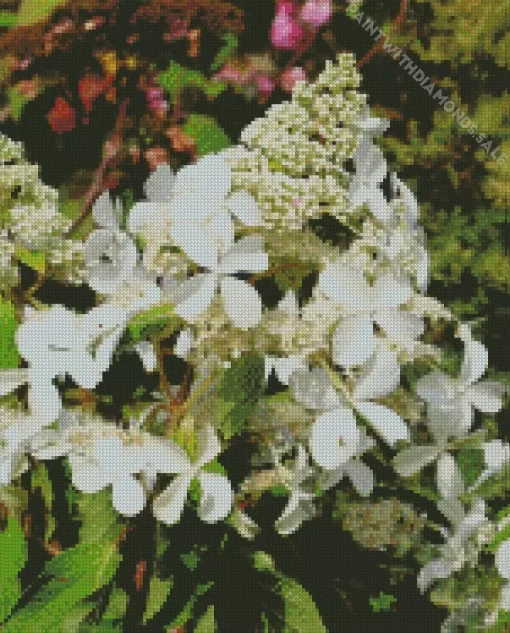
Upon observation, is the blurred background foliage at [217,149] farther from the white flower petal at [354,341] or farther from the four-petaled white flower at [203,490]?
the white flower petal at [354,341]

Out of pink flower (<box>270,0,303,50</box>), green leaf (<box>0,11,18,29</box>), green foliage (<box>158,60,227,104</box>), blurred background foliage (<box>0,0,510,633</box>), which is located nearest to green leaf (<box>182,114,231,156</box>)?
blurred background foliage (<box>0,0,510,633</box>)

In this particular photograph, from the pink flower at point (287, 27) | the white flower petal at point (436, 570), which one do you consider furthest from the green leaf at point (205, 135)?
the white flower petal at point (436, 570)

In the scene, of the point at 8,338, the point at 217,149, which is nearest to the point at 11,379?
the point at 8,338

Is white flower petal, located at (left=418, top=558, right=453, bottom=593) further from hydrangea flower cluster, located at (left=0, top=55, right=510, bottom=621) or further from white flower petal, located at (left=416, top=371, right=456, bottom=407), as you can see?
white flower petal, located at (left=416, top=371, right=456, bottom=407)

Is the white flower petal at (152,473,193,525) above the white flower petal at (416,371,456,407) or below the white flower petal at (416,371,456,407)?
below

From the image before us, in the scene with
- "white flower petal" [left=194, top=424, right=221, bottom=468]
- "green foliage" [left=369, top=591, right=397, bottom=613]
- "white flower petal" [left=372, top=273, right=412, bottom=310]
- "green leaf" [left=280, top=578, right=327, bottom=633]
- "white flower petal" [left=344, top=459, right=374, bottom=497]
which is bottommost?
"green foliage" [left=369, top=591, right=397, bottom=613]

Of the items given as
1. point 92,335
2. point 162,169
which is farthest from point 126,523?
point 162,169

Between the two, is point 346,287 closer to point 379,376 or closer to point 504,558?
point 379,376
